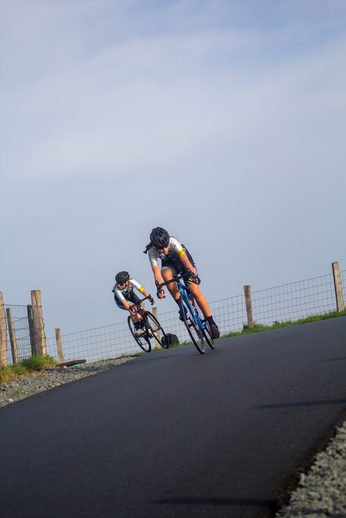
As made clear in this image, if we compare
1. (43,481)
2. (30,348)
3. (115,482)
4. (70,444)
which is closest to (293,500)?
(115,482)

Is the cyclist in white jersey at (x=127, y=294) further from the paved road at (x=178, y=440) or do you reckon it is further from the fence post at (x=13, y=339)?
the paved road at (x=178, y=440)

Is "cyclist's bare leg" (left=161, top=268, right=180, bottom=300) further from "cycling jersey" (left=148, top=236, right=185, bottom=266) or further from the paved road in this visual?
the paved road

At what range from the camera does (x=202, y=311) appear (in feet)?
27.9

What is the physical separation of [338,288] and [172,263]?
847 cm

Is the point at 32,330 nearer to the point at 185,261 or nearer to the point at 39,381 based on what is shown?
the point at 39,381

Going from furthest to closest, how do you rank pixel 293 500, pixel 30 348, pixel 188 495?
1. pixel 30 348
2. pixel 188 495
3. pixel 293 500

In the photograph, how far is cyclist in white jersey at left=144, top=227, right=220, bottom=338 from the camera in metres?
8.25

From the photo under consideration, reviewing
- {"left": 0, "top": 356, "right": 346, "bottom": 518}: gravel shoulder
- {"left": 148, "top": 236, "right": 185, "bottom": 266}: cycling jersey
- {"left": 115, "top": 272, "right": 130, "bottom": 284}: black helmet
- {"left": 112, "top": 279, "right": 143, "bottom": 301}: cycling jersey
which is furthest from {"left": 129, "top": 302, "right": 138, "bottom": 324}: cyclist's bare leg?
{"left": 0, "top": 356, "right": 346, "bottom": 518}: gravel shoulder

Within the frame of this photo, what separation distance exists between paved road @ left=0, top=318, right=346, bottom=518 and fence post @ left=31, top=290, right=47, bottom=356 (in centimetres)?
514

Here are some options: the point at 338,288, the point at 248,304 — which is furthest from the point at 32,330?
the point at 338,288

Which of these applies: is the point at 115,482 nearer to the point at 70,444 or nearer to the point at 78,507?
the point at 78,507

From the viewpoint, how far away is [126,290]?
12.4 metres

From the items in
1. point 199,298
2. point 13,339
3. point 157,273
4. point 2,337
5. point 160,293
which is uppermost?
point 157,273

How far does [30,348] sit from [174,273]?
518 centimetres
